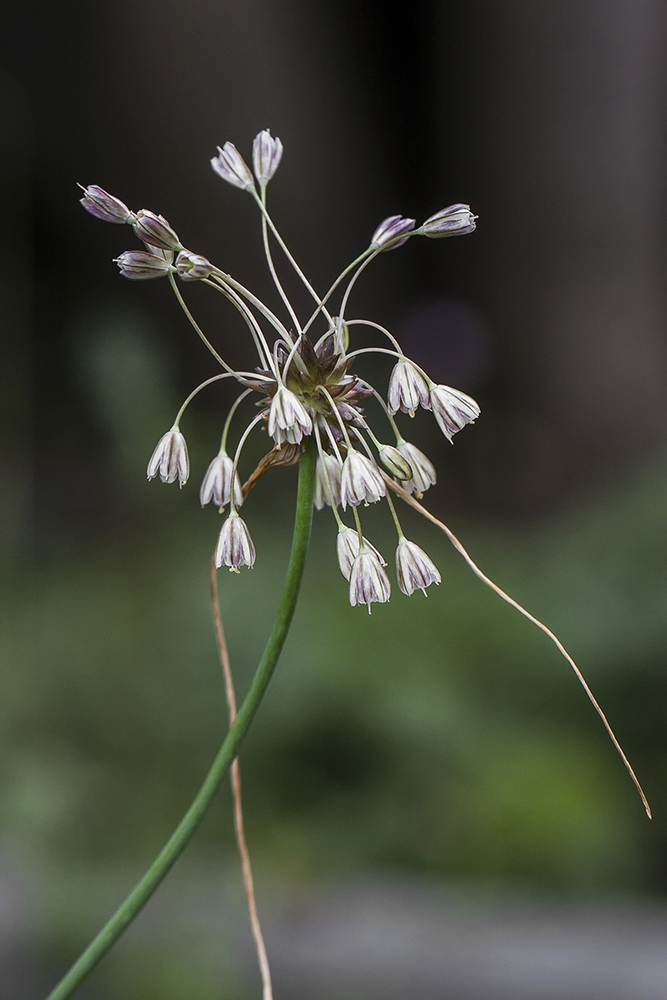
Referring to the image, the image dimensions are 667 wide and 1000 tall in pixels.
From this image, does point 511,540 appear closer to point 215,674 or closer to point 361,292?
point 215,674

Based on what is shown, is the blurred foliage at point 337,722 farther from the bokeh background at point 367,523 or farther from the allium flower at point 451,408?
the allium flower at point 451,408

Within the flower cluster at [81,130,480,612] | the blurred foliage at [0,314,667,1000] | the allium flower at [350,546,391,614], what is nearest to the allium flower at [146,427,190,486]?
the flower cluster at [81,130,480,612]

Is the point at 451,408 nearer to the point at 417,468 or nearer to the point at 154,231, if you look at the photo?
the point at 417,468

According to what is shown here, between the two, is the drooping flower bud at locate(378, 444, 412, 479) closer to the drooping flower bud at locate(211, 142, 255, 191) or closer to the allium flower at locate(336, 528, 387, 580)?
the allium flower at locate(336, 528, 387, 580)

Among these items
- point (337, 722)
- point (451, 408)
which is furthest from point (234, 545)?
point (337, 722)

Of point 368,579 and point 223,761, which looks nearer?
point 223,761

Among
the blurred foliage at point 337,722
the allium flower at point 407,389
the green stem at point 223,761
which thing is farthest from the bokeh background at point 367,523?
the allium flower at point 407,389

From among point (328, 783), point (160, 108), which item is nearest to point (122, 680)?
point (328, 783)
